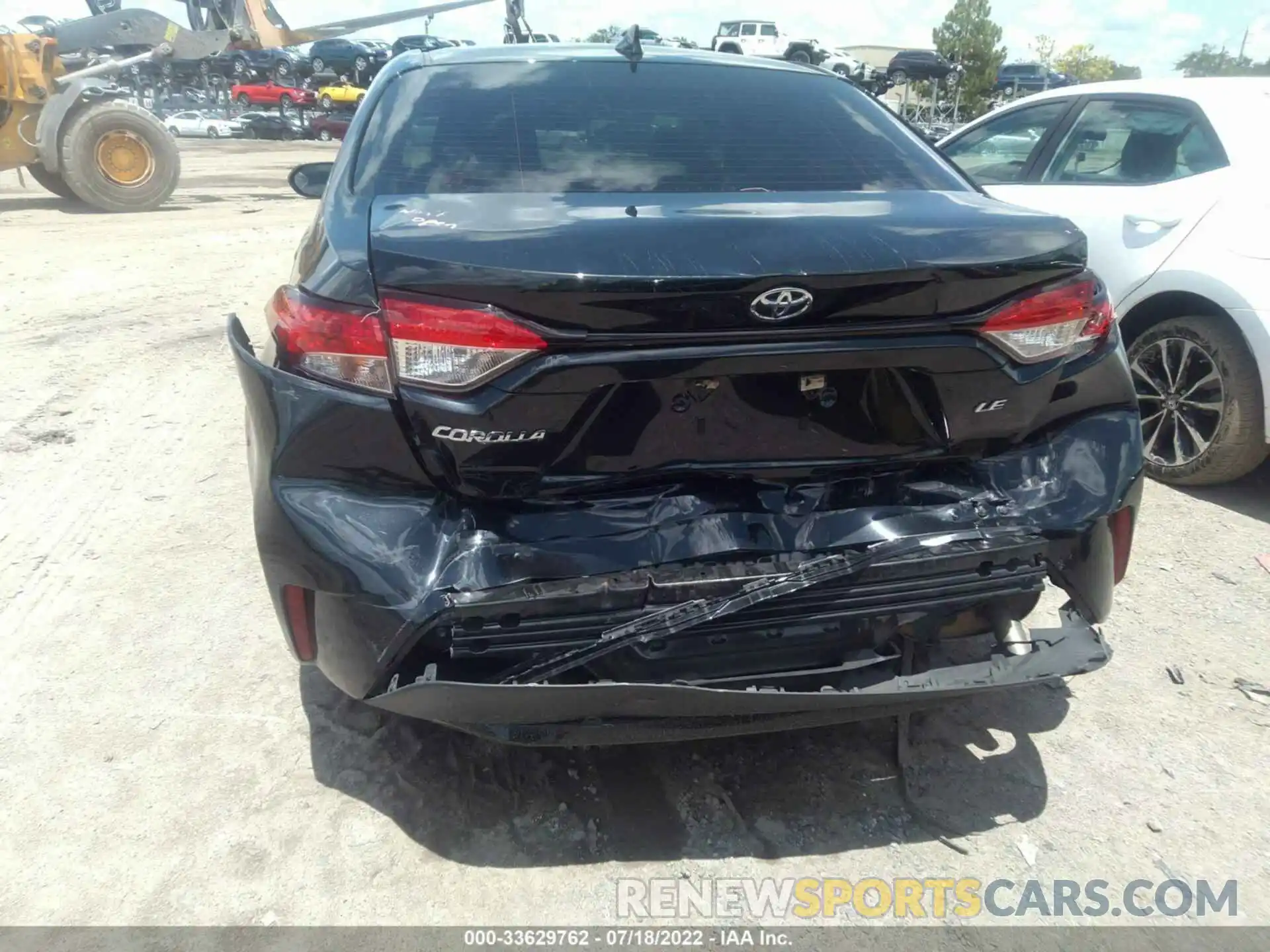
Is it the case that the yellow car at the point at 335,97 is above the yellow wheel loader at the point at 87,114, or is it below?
below

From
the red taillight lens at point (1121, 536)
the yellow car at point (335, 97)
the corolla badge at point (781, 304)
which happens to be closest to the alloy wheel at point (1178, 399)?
the red taillight lens at point (1121, 536)

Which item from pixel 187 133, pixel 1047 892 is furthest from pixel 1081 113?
pixel 187 133

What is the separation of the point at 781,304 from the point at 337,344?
88 centimetres

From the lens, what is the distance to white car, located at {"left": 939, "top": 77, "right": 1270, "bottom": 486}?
396cm

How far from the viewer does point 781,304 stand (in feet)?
6.27

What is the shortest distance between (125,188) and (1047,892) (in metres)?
14.0

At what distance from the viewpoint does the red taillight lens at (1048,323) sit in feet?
6.75

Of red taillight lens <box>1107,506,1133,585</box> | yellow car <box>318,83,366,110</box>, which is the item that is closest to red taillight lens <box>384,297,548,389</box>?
red taillight lens <box>1107,506,1133,585</box>

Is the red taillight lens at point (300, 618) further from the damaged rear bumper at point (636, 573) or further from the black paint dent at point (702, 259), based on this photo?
the black paint dent at point (702, 259)

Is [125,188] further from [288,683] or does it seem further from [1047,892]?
[1047,892]

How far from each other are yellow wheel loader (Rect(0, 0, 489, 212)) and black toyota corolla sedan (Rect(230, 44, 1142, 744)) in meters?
12.5

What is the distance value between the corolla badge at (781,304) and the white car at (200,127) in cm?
3451

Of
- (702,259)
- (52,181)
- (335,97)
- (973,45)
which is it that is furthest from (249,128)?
(702,259)

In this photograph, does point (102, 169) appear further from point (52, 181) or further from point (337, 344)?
point (337, 344)
